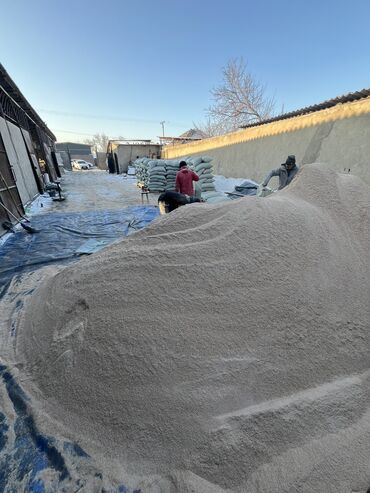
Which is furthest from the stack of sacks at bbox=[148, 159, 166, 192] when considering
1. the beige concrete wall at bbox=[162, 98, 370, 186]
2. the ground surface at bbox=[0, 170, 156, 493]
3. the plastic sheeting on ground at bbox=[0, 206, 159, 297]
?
the ground surface at bbox=[0, 170, 156, 493]

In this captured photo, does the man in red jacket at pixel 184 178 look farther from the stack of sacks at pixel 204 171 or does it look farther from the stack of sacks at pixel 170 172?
the stack of sacks at pixel 170 172

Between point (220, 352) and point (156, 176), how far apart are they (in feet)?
24.9

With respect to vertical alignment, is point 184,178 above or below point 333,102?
below

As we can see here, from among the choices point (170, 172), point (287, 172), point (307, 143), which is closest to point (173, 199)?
point (287, 172)

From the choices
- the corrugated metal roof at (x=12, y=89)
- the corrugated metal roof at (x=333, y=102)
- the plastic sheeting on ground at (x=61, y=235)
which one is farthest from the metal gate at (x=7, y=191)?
the corrugated metal roof at (x=333, y=102)

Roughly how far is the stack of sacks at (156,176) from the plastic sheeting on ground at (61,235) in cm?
276

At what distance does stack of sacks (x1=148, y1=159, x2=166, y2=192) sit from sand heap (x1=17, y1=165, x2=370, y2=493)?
6785mm

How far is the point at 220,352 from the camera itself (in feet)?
3.80

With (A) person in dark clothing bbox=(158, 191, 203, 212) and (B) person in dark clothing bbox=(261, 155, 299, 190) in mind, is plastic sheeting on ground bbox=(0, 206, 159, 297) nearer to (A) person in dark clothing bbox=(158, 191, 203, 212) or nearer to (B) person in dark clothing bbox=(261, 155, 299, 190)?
(A) person in dark clothing bbox=(158, 191, 203, 212)

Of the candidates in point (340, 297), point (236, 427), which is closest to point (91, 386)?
point (236, 427)

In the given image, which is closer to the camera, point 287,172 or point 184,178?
point 287,172

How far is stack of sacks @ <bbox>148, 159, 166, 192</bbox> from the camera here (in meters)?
8.12

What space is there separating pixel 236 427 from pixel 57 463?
711 mm

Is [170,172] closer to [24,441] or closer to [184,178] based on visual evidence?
[184,178]
